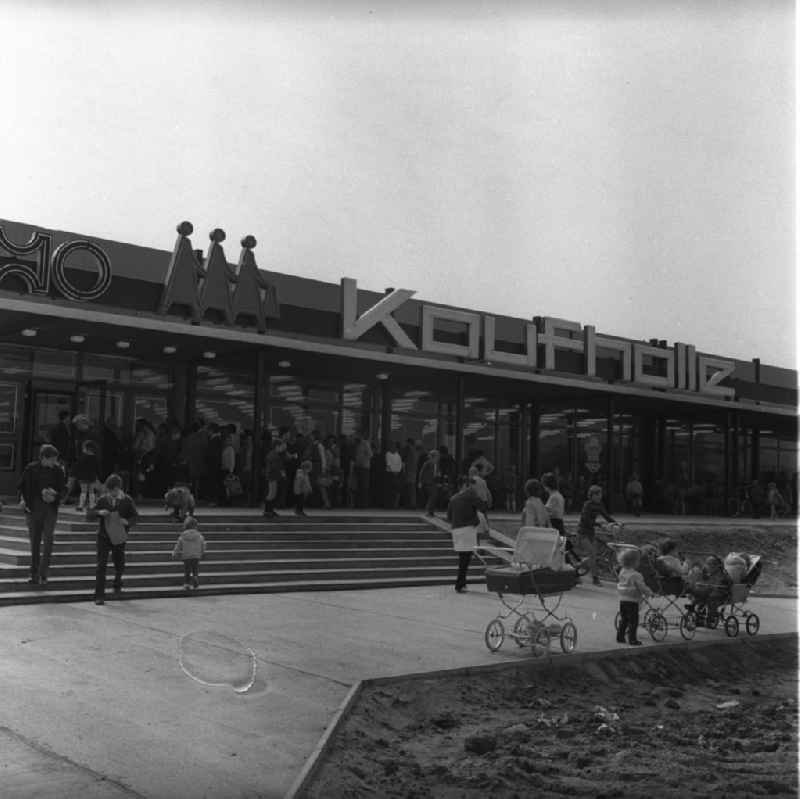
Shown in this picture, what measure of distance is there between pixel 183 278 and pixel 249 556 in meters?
6.88

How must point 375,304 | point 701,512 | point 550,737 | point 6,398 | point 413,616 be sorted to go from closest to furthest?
1. point 550,737
2. point 413,616
3. point 6,398
4. point 375,304
5. point 701,512

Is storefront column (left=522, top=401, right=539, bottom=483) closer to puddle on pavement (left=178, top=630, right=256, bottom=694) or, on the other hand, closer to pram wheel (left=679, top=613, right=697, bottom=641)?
pram wheel (left=679, top=613, right=697, bottom=641)

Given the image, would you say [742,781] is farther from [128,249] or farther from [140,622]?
[128,249]

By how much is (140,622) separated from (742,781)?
647 cm

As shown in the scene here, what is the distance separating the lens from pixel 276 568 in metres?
15.3

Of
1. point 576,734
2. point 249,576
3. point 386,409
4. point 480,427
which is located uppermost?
point 386,409

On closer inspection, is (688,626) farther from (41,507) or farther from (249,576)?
(41,507)

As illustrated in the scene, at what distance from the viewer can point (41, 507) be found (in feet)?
40.3

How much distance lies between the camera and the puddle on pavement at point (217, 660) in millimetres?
8180

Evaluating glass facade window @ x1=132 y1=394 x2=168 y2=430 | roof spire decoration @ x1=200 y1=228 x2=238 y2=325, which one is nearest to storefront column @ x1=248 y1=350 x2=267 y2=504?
roof spire decoration @ x1=200 y1=228 x2=238 y2=325

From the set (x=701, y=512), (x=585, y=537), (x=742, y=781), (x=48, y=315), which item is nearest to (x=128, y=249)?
(x=48, y=315)

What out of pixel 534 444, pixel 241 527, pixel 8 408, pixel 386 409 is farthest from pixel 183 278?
pixel 534 444

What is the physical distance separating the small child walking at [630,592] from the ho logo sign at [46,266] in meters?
12.0

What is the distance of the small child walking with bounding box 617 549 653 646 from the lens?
10.7m
